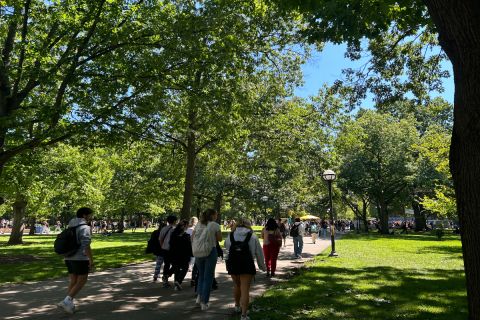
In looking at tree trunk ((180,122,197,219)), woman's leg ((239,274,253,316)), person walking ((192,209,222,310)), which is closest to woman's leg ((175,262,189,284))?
person walking ((192,209,222,310))

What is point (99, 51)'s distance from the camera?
13250 mm

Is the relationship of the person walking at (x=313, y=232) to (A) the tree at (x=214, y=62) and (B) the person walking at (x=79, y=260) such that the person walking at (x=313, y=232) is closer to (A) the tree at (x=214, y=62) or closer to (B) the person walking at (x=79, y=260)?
(A) the tree at (x=214, y=62)

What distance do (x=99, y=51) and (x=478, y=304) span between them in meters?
12.4

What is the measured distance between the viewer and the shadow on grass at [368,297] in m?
6.88

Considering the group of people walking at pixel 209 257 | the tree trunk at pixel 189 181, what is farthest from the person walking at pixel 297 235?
the group of people walking at pixel 209 257

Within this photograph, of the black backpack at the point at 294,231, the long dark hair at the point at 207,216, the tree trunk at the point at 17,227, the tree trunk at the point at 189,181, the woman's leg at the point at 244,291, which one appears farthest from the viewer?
the tree trunk at the point at 17,227

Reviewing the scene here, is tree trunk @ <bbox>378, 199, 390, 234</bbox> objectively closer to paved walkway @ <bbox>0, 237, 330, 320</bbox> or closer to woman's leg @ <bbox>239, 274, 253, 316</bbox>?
paved walkway @ <bbox>0, 237, 330, 320</bbox>

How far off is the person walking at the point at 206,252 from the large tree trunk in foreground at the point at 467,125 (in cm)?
439

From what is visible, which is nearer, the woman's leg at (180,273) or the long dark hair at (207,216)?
the long dark hair at (207,216)

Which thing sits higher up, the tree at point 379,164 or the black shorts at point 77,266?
the tree at point 379,164

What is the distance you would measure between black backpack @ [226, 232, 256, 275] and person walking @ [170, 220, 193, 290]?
Answer: 2.69 metres

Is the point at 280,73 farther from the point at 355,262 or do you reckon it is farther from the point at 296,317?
the point at 296,317

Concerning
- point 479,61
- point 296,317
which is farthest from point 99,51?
point 479,61

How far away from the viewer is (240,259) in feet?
22.0
